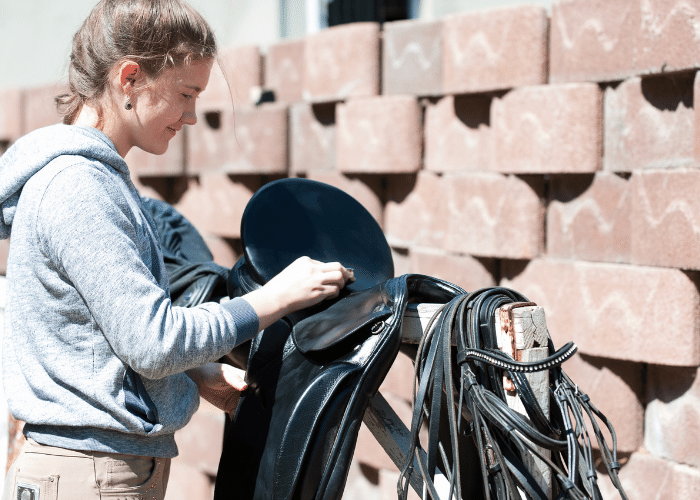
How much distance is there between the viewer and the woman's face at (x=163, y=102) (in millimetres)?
958

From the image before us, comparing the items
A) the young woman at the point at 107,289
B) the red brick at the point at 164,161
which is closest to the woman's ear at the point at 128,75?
the young woman at the point at 107,289

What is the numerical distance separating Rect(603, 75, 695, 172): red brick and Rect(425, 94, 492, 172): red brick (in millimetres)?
389

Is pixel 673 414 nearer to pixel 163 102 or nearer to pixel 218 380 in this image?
pixel 218 380

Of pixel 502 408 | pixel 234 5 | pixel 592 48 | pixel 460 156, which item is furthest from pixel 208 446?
pixel 502 408

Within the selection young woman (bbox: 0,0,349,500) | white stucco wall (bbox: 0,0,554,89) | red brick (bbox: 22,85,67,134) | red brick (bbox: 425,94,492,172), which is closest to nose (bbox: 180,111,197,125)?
young woman (bbox: 0,0,349,500)

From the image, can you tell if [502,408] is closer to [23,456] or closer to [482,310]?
[482,310]

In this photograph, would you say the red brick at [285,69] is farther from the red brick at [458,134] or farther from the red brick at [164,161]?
the red brick at [458,134]

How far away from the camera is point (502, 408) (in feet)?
2.82

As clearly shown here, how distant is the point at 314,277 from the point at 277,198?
0.83 feet

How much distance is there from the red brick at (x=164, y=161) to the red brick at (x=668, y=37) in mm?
1802

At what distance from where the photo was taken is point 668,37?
1654mm

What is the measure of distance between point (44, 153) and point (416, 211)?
1.58m

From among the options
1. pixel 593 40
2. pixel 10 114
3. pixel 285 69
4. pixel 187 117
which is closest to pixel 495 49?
pixel 593 40

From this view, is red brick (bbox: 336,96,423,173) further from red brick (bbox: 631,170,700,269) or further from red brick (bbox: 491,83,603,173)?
red brick (bbox: 631,170,700,269)
